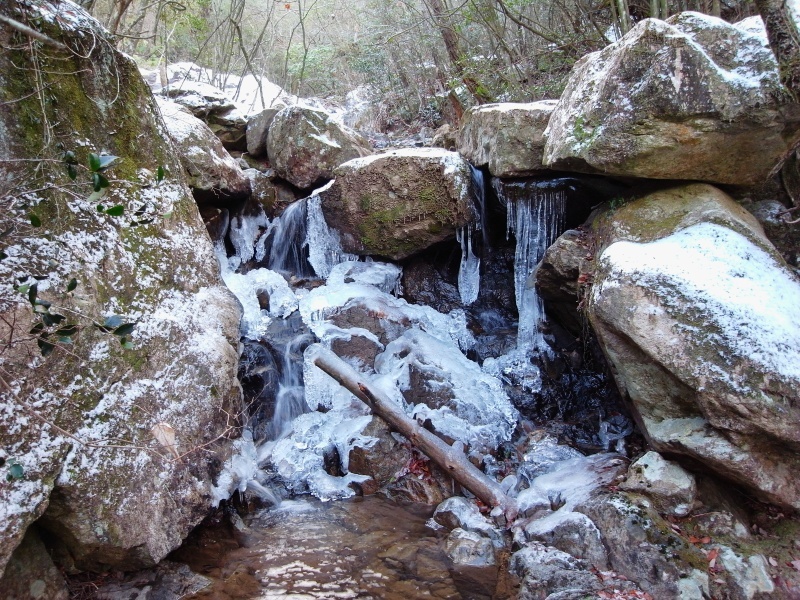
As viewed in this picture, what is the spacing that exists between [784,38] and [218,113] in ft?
25.8

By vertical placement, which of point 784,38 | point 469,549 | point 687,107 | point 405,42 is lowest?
point 469,549

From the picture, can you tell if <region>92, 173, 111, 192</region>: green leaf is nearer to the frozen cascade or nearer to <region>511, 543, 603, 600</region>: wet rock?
<region>511, 543, 603, 600</region>: wet rock

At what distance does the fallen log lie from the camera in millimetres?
4078

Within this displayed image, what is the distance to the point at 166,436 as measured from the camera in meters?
3.36

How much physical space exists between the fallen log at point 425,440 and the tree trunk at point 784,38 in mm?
3592

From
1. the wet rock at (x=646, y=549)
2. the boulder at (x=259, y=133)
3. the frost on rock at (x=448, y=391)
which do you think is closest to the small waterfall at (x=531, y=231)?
the frost on rock at (x=448, y=391)

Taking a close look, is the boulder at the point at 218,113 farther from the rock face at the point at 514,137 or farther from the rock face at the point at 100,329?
the rock face at the point at 100,329

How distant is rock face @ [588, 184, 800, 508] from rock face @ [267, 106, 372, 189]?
5047 mm

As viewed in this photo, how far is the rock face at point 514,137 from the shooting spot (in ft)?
17.9

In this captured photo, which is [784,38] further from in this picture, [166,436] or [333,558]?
[166,436]

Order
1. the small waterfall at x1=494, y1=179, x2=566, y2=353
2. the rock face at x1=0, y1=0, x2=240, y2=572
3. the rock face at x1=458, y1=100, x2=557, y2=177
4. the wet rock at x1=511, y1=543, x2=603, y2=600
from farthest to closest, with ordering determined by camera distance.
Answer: the small waterfall at x1=494, y1=179, x2=566, y2=353 → the rock face at x1=458, y1=100, x2=557, y2=177 → the wet rock at x1=511, y1=543, x2=603, y2=600 → the rock face at x1=0, y1=0, x2=240, y2=572

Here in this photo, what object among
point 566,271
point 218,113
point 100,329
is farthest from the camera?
point 218,113

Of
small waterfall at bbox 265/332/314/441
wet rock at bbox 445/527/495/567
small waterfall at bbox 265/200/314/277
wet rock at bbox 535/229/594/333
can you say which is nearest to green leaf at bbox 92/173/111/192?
wet rock at bbox 445/527/495/567

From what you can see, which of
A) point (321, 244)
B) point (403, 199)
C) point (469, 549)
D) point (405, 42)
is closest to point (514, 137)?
point (403, 199)
